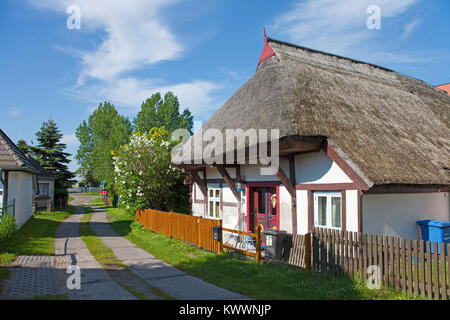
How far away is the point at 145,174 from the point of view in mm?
17266

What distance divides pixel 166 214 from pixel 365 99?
9.18 metres

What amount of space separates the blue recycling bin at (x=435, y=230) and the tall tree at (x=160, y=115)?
29.4m

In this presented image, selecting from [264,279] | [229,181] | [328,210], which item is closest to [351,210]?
[328,210]

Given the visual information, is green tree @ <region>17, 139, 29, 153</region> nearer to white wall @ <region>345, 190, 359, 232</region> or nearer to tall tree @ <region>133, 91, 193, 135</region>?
tall tree @ <region>133, 91, 193, 135</region>

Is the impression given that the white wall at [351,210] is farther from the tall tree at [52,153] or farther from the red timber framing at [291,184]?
the tall tree at [52,153]

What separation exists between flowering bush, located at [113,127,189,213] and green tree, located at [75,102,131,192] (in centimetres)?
1768

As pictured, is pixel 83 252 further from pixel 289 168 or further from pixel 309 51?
pixel 309 51

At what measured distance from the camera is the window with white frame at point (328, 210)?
924cm

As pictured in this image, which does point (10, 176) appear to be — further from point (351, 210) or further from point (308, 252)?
point (351, 210)

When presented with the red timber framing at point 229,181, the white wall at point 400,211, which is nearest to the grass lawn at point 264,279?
the white wall at point 400,211

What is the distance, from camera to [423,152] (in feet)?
34.7
